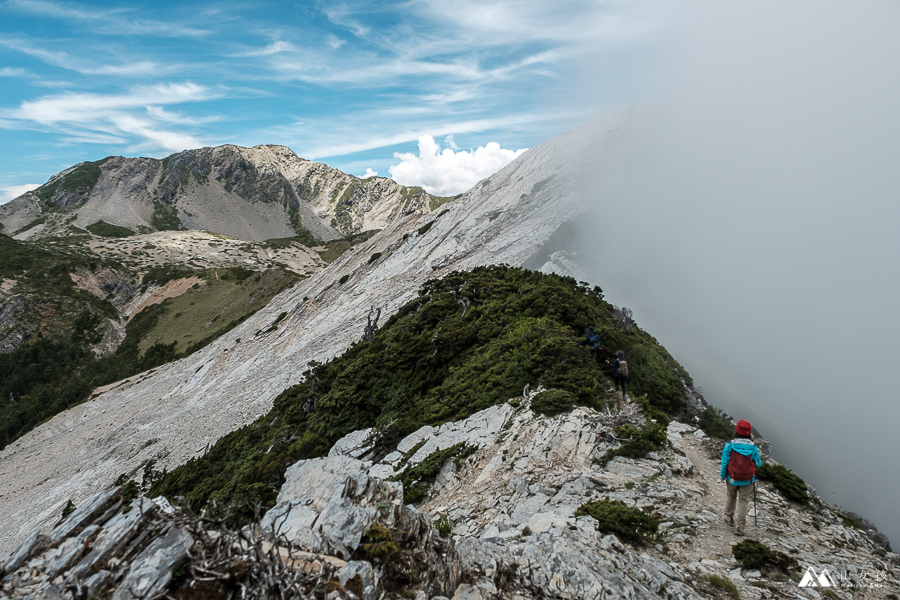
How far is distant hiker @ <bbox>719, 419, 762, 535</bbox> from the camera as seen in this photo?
919 cm

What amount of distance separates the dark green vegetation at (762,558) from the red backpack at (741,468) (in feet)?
4.52

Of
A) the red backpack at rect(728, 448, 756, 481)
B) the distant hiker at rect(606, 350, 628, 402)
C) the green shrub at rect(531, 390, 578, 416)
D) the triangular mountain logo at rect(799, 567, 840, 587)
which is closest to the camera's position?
the triangular mountain logo at rect(799, 567, 840, 587)

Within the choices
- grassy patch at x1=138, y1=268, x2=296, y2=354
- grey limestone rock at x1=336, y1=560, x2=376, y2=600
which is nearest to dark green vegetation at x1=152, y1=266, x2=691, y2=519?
grey limestone rock at x1=336, y1=560, x2=376, y2=600

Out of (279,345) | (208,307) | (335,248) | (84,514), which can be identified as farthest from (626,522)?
(335,248)

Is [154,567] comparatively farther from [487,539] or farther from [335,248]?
[335,248]

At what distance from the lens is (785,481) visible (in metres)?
10.9

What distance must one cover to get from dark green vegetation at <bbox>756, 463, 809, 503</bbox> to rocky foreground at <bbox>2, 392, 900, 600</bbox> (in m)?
0.24

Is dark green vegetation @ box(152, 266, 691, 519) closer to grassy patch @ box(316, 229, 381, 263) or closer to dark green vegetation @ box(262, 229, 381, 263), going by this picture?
grassy patch @ box(316, 229, 381, 263)

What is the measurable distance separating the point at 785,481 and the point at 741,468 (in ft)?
10.4

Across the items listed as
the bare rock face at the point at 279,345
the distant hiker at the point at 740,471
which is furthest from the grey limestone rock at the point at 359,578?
the bare rock face at the point at 279,345

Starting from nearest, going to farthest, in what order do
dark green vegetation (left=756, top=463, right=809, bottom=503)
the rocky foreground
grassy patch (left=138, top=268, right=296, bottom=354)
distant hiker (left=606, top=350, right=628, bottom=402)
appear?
the rocky foreground, dark green vegetation (left=756, top=463, right=809, bottom=503), distant hiker (left=606, top=350, right=628, bottom=402), grassy patch (left=138, top=268, right=296, bottom=354)

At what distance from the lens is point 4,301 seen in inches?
3930

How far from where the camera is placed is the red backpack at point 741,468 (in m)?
9.12

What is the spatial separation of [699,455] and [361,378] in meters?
17.0
